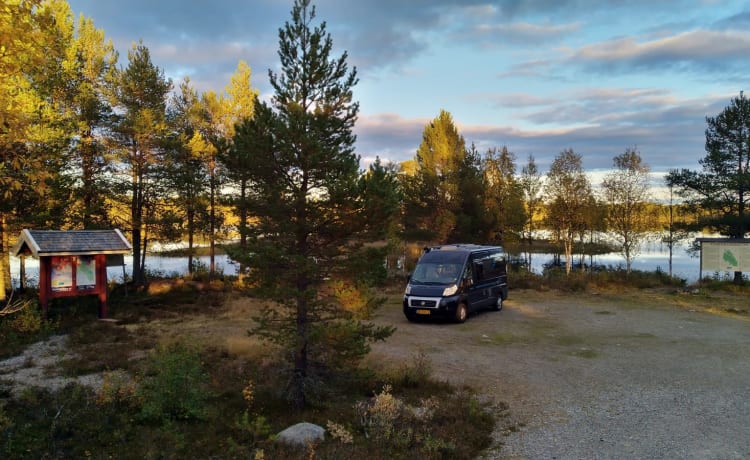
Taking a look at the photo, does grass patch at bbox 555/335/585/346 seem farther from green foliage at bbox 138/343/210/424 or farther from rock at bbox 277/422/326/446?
green foliage at bbox 138/343/210/424

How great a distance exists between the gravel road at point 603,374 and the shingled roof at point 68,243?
10498 mm

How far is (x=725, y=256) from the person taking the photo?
2350 centimetres

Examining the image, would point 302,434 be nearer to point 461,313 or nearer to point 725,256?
point 461,313

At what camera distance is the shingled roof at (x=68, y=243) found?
15711 millimetres

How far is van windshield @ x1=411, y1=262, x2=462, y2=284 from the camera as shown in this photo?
1702cm

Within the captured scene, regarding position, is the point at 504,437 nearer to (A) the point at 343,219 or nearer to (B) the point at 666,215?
(A) the point at 343,219

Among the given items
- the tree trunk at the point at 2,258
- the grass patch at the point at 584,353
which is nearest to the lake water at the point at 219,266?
the tree trunk at the point at 2,258

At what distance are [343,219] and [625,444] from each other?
5.54 meters

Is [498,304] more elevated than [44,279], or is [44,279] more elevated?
[44,279]

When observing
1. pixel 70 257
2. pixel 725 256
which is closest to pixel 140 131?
pixel 70 257

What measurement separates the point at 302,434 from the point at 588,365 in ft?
25.6

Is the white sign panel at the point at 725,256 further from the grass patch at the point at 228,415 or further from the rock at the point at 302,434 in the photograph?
the rock at the point at 302,434

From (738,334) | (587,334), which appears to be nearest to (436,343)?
(587,334)

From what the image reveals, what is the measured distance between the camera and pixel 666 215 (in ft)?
122
